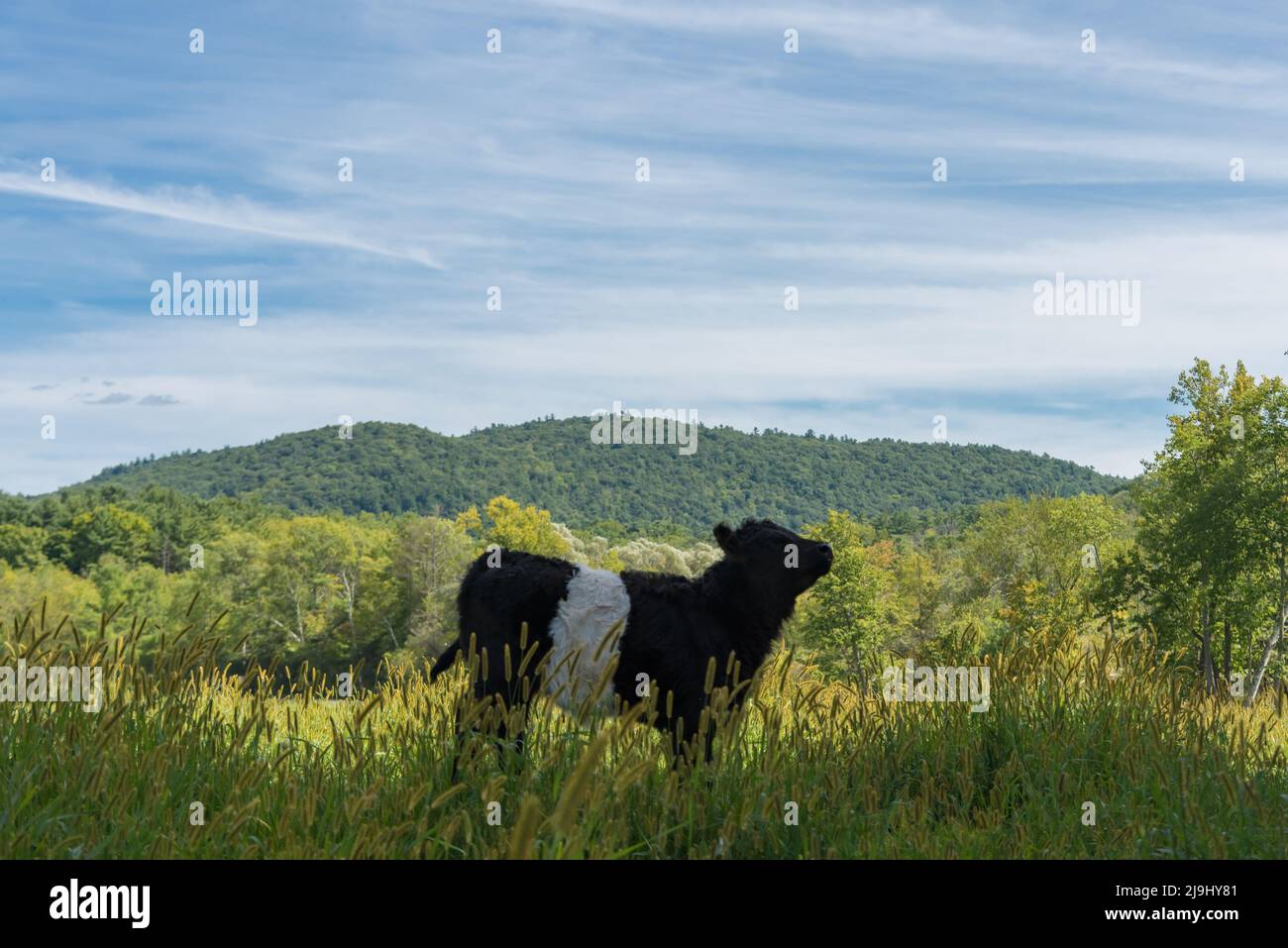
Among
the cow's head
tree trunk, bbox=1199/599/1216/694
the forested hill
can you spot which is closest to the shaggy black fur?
the cow's head

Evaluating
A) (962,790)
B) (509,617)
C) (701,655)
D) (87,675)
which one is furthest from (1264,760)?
(87,675)

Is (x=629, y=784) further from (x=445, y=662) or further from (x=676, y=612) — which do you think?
(x=445, y=662)

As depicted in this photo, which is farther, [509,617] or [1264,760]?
[509,617]

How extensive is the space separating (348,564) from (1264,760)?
84.1 metres

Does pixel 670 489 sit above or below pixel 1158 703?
above

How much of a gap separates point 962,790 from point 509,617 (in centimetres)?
319

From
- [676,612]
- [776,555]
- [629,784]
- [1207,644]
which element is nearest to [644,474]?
[1207,644]

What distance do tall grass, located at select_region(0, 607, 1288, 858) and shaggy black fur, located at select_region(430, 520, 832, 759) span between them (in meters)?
0.46

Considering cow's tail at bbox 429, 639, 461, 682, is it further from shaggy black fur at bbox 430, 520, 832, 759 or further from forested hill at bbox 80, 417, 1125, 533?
forested hill at bbox 80, 417, 1125, 533

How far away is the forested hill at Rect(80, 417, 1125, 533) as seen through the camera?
114m

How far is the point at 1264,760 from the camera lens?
20.9 ft
